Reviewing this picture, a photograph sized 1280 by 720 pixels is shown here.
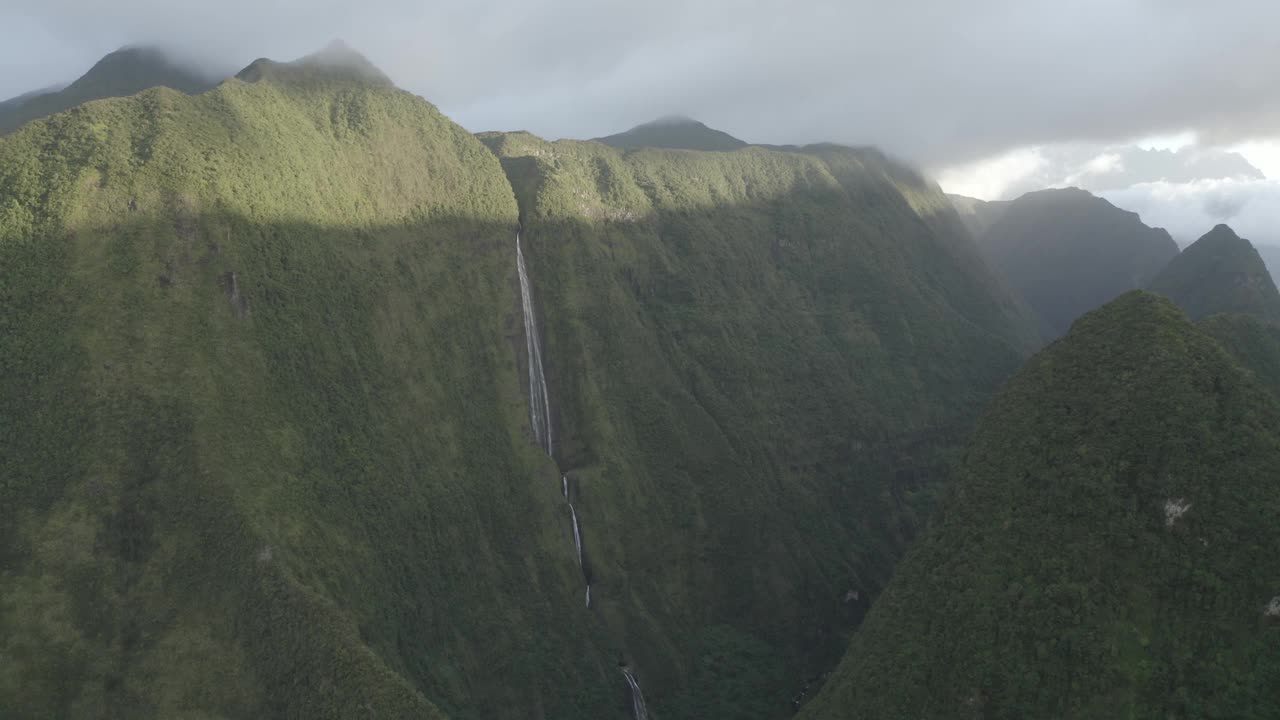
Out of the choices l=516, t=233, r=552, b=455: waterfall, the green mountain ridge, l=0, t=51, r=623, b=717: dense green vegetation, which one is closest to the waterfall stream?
l=516, t=233, r=552, b=455: waterfall

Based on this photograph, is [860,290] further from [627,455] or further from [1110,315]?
[1110,315]

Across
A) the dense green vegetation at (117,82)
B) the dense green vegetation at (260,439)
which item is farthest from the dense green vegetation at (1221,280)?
the dense green vegetation at (117,82)

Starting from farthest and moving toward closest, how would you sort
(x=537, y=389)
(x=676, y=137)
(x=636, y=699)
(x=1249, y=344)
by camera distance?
(x=676, y=137) → (x=537, y=389) → (x=1249, y=344) → (x=636, y=699)

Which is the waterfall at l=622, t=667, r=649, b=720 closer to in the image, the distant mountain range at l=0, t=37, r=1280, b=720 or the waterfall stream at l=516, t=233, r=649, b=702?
the waterfall stream at l=516, t=233, r=649, b=702

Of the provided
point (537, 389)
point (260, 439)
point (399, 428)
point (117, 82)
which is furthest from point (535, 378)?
point (117, 82)

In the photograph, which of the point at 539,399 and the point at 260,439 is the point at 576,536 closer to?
the point at 539,399

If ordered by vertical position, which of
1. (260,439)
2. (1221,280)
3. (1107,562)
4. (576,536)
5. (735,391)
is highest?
(1221,280)
